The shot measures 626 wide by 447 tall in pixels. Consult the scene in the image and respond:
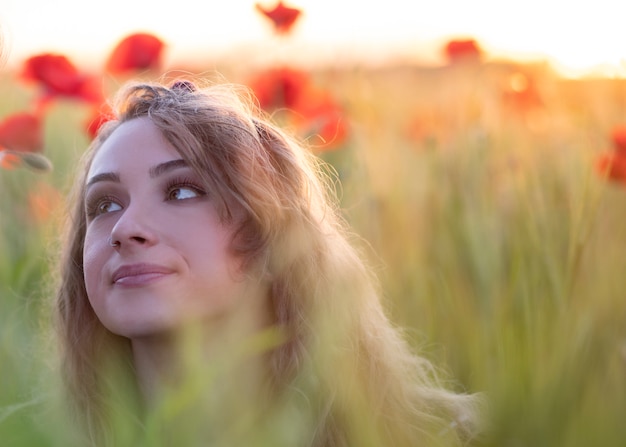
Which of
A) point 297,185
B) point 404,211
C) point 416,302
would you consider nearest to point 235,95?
point 297,185

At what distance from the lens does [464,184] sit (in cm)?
110

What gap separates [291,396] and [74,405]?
289 mm

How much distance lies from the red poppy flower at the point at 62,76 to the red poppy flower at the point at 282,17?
0.29m

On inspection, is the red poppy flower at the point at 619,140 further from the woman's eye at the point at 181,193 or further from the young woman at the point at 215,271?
the woman's eye at the point at 181,193

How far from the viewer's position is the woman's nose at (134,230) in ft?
2.59

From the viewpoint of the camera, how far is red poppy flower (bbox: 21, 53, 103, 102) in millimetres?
1268

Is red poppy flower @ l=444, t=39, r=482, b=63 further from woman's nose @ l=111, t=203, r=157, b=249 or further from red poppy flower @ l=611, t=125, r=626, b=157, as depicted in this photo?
woman's nose @ l=111, t=203, r=157, b=249

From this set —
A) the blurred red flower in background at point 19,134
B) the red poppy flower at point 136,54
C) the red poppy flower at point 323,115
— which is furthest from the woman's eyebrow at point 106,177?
the red poppy flower at point 136,54

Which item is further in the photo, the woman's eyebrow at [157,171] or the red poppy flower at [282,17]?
the red poppy flower at [282,17]

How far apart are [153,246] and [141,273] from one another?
3cm

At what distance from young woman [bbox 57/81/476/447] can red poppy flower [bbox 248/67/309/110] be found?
14 cm

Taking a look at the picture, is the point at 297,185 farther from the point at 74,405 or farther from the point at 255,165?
the point at 74,405

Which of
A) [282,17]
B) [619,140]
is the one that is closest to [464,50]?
[282,17]

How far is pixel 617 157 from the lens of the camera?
2.92 feet
